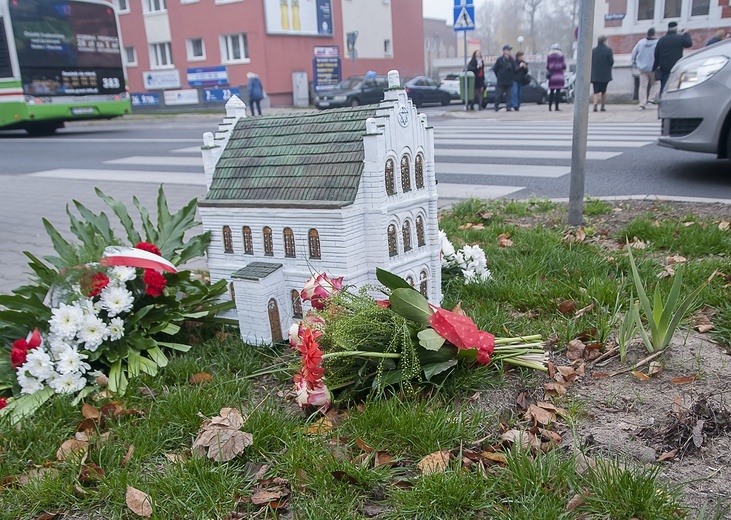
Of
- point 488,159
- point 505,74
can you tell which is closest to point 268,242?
point 488,159

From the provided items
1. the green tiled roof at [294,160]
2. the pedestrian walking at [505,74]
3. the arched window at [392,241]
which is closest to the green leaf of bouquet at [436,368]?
the arched window at [392,241]

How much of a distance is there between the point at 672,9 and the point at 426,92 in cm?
1106

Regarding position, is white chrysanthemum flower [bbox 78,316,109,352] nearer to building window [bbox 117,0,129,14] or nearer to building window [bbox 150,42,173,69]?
building window [bbox 150,42,173,69]

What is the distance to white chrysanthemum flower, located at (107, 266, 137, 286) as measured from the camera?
3.11 metres

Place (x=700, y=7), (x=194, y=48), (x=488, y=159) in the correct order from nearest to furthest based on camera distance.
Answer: (x=488, y=159), (x=700, y=7), (x=194, y=48)

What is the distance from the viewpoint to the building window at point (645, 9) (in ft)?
90.5

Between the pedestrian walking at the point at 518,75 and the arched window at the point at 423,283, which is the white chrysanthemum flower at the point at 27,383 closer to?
the arched window at the point at 423,283

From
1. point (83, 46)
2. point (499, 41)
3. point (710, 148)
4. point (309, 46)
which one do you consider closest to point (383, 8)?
point (309, 46)

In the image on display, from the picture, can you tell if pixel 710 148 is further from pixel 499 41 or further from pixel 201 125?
Answer: pixel 499 41

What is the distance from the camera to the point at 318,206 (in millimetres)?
2906

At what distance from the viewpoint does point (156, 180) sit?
407 inches

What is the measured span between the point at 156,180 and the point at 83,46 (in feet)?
38.9

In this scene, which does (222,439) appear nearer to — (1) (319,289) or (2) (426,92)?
(1) (319,289)

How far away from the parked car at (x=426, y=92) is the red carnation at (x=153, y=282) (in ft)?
90.7
